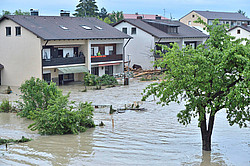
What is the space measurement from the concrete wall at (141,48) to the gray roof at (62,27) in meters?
5.99

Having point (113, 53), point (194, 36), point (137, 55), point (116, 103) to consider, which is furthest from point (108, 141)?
point (194, 36)

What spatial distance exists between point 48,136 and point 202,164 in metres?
7.57

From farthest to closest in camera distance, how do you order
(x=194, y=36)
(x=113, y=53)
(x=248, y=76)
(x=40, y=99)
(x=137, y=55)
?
(x=194, y=36), (x=137, y=55), (x=113, y=53), (x=40, y=99), (x=248, y=76)

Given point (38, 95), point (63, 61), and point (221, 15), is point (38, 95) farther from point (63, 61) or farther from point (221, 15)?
point (221, 15)

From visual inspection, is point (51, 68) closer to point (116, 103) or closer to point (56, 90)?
point (116, 103)

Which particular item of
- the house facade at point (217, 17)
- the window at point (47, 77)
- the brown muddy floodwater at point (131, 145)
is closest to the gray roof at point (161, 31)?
the window at point (47, 77)

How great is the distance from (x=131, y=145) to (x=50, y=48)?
24.0 metres

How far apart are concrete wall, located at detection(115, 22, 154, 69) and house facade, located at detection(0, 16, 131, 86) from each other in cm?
A: 695

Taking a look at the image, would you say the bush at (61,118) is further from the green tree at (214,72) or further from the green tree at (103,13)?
the green tree at (103,13)

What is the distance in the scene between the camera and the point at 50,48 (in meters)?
38.5

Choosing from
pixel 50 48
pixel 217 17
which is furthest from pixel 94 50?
pixel 217 17

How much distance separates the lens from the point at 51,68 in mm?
38312

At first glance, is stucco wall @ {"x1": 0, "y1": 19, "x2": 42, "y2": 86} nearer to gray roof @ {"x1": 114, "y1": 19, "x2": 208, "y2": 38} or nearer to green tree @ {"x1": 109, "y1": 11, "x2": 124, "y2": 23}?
gray roof @ {"x1": 114, "y1": 19, "x2": 208, "y2": 38}

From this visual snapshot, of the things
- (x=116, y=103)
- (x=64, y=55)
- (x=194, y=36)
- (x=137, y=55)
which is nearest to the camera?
(x=116, y=103)
